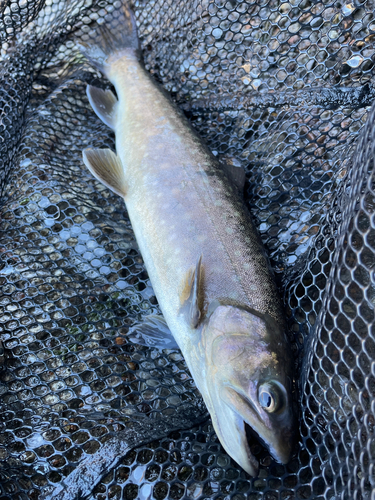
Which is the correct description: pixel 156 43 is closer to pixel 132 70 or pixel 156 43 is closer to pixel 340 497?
pixel 132 70

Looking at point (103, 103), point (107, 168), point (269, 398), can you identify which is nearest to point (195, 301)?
point (269, 398)

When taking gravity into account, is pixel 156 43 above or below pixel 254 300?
above

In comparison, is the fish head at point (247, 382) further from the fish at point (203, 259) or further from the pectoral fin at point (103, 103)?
the pectoral fin at point (103, 103)

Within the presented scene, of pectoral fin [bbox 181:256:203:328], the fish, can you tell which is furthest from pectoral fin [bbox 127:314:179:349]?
pectoral fin [bbox 181:256:203:328]

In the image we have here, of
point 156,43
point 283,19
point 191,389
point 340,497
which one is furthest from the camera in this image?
point 156,43

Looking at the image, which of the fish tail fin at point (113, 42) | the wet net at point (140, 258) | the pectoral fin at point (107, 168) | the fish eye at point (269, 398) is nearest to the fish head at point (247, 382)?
the fish eye at point (269, 398)

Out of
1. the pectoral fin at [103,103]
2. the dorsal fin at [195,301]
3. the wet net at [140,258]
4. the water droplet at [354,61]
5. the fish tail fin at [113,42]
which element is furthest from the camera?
the fish tail fin at [113,42]

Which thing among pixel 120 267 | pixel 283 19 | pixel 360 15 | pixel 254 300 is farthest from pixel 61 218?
pixel 360 15

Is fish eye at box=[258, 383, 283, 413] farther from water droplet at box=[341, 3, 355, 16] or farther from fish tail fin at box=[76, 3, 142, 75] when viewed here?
fish tail fin at box=[76, 3, 142, 75]
